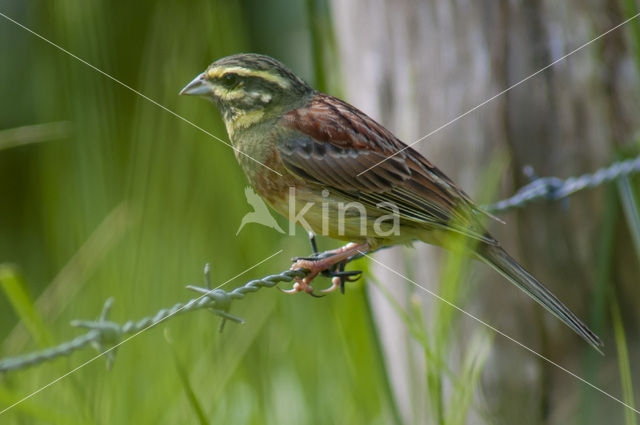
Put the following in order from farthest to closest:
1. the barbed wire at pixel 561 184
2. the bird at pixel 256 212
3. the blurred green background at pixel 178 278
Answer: the barbed wire at pixel 561 184 < the blurred green background at pixel 178 278 < the bird at pixel 256 212

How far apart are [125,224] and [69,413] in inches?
28.3

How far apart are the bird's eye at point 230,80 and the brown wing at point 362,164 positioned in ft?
0.69

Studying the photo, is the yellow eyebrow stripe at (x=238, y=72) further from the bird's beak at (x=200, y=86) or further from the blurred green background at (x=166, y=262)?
the blurred green background at (x=166, y=262)

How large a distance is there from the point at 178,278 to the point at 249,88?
851 mm

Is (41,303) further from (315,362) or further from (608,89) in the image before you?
(608,89)

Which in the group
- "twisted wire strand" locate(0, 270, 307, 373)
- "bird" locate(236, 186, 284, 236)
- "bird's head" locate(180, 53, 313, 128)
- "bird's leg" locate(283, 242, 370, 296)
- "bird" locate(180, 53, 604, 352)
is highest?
"bird's head" locate(180, 53, 313, 128)

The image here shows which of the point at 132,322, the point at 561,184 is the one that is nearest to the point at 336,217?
the point at 132,322

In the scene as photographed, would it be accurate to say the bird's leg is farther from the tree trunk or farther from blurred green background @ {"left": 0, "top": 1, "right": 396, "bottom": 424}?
the tree trunk

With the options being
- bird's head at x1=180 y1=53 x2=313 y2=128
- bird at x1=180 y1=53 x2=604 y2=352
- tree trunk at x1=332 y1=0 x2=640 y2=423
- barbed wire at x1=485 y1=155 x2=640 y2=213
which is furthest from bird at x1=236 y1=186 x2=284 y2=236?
tree trunk at x1=332 y1=0 x2=640 y2=423

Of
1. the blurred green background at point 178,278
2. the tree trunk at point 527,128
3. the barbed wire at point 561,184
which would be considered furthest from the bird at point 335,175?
the tree trunk at point 527,128

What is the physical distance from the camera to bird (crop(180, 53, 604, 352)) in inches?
88.8

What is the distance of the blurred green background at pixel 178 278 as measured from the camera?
2361 mm

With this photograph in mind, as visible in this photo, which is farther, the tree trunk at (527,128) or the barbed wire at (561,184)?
the tree trunk at (527,128)

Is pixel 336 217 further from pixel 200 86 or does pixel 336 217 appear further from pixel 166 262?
pixel 166 262
